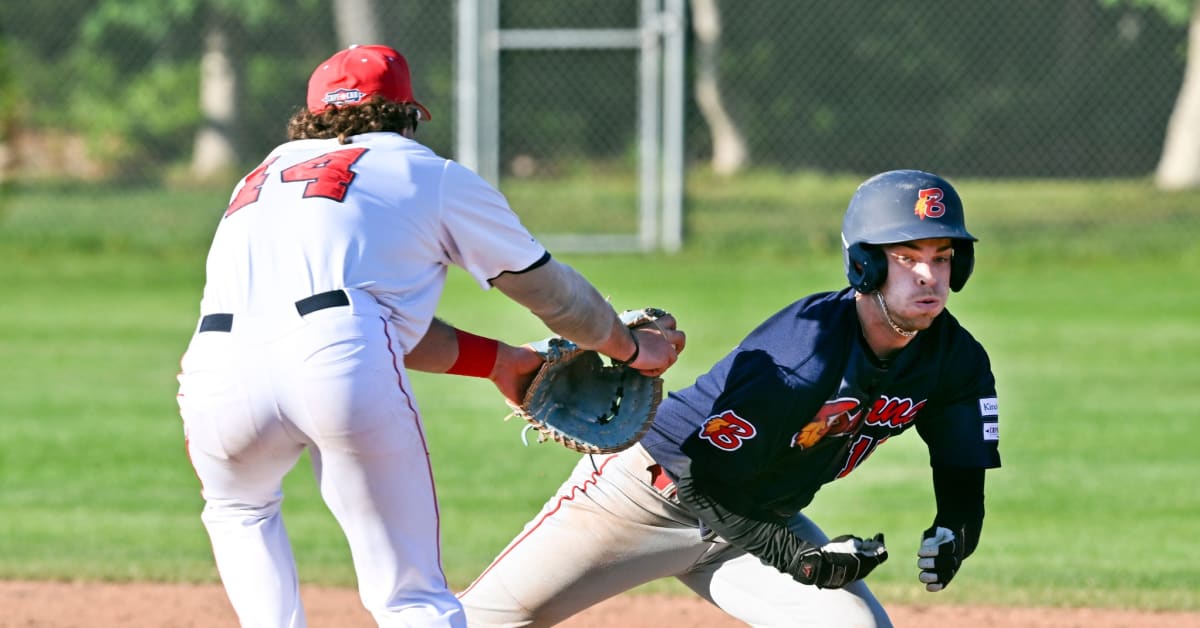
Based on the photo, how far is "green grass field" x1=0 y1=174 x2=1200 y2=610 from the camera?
23.0 feet

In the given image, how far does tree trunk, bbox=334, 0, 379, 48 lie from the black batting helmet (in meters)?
16.7

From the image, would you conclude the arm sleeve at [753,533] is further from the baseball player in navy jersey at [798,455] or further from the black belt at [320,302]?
the black belt at [320,302]

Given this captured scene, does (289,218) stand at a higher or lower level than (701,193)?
higher

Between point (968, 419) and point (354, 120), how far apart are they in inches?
64.9

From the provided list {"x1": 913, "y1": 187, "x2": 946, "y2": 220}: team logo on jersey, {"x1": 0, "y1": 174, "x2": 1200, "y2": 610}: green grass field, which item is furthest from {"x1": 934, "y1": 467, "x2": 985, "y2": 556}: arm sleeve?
{"x1": 0, "y1": 174, "x2": 1200, "y2": 610}: green grass field

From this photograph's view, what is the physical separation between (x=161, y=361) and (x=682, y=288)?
467 cm

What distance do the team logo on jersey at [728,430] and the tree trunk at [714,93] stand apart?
1533 cm

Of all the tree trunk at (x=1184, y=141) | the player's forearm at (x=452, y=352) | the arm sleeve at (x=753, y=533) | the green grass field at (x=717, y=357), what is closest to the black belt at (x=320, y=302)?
the player's forearm at (x=452, y=352)

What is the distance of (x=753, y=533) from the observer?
12.7 ft

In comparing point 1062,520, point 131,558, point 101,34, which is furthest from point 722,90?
point 131,558

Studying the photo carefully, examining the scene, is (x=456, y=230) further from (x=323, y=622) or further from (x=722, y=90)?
(x=722, y=90)

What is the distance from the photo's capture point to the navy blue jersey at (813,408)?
12.5 feet

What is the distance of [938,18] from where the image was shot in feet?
61.5

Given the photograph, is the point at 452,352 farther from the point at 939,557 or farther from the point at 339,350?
the point at 939,557
